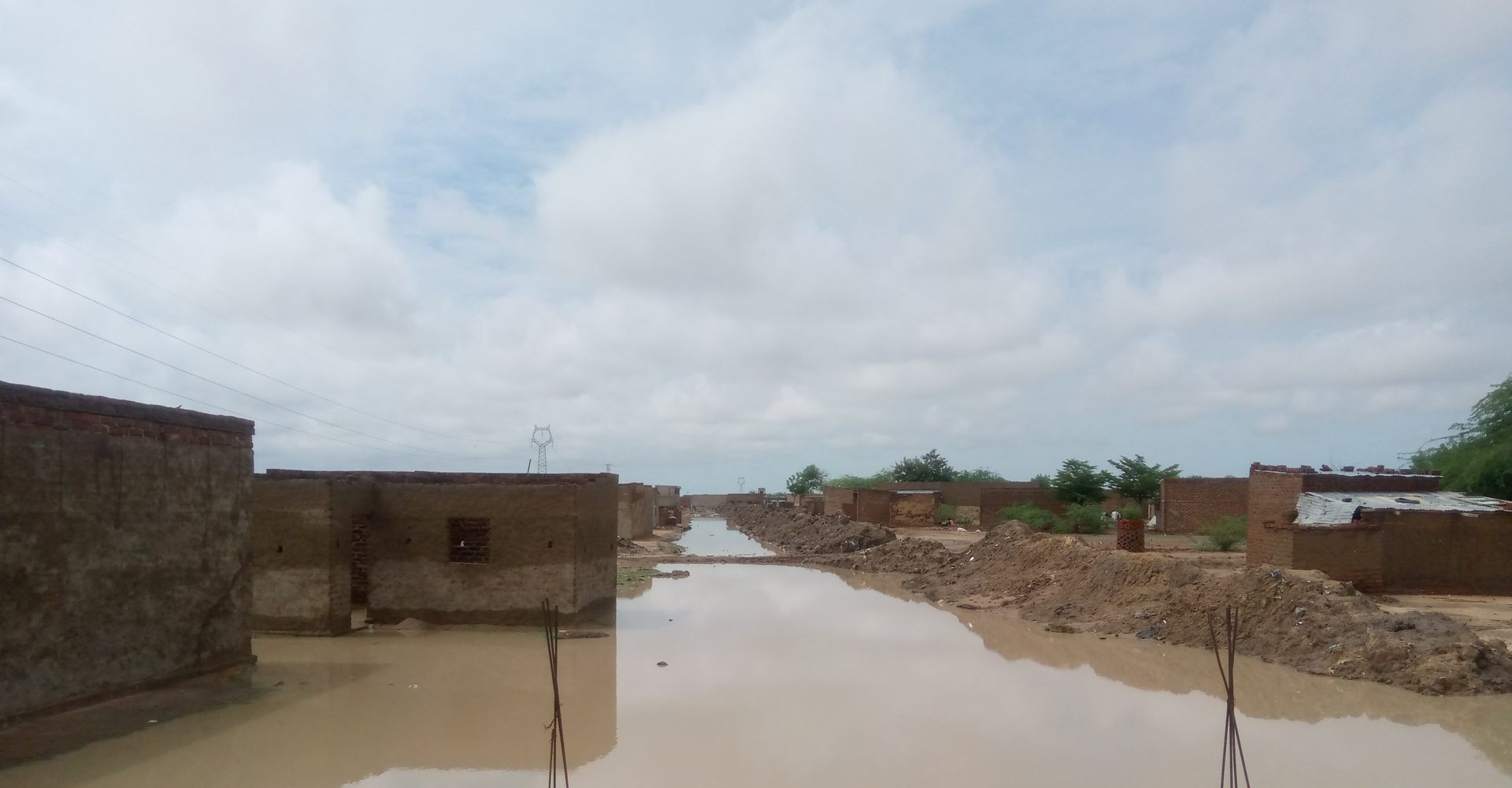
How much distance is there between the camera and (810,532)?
44250mm

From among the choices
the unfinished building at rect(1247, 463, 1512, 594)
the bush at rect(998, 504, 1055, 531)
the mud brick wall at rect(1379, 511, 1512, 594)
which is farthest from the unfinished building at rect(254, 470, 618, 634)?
the bush at rect(998, 504, 1055, 531)

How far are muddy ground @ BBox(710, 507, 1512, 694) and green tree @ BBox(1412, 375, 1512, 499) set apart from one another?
403 inches

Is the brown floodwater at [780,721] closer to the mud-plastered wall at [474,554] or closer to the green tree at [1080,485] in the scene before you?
the mud-plastered wall at [474,554]

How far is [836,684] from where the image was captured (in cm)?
1284

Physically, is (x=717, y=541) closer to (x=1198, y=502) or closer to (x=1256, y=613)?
(x=1198, y=502)

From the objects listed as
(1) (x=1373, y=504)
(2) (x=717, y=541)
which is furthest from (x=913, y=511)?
(1) (x=1373, y=504)

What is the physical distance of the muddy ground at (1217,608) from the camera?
1297 centimetres

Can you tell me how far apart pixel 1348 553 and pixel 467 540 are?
1650 centimetres

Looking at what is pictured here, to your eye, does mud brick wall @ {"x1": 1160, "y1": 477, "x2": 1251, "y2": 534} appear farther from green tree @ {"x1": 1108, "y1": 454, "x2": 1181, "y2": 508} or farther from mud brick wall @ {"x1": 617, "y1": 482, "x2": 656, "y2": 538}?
mud brick wall @ {"x1": 617, "y1": 482, "x2": 656, "y2": 538}

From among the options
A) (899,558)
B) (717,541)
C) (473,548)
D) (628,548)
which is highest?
(473,548)

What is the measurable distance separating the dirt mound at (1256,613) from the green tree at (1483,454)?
11647 mm

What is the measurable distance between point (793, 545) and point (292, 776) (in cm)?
3487

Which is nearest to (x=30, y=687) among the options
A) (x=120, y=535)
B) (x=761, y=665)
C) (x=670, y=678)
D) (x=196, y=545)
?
(x=120, y=535)

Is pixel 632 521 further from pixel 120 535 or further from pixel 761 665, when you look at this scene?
pixel 120 535
